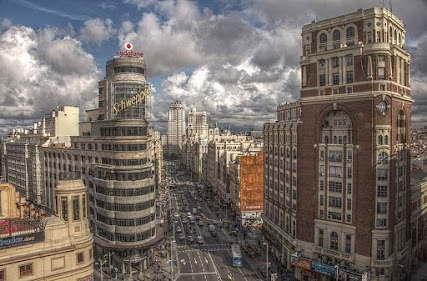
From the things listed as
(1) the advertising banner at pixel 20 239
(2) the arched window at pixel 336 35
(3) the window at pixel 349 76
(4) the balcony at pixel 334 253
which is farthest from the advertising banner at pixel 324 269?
(1) the advertising banner at pixel 20 239

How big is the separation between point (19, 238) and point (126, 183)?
136 feet

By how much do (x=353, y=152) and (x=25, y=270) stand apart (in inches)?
2398

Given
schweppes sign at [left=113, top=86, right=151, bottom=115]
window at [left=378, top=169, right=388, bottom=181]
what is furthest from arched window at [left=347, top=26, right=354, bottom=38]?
schweppes sign at [left=113, top=86, right=151, bottom=115]

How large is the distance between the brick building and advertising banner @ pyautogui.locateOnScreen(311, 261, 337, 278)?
0.66 ft

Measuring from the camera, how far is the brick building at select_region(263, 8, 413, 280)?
69250mm

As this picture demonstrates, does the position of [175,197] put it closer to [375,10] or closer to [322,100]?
[322,100]

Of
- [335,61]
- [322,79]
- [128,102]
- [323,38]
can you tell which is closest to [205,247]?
[128,102]

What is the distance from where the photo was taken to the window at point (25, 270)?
44.2 meters

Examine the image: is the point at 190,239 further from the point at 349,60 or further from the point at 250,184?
the point at 349,60

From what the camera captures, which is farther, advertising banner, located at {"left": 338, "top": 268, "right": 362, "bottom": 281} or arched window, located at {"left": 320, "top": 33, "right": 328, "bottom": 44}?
arched window, located at {"left": 320, "top": 33, "right": 328, "bottom": 44}

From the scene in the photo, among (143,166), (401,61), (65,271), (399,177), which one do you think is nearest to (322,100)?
(401,61)

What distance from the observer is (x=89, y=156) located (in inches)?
3861

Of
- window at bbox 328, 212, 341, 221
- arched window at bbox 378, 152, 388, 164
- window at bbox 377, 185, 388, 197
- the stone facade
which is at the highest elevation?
arched window at bbox 378, 152, 388, 164

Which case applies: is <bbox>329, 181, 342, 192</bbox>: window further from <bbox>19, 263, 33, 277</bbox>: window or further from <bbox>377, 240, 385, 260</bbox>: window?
<bbox>19, 263, 33, 277</bbox>: window
